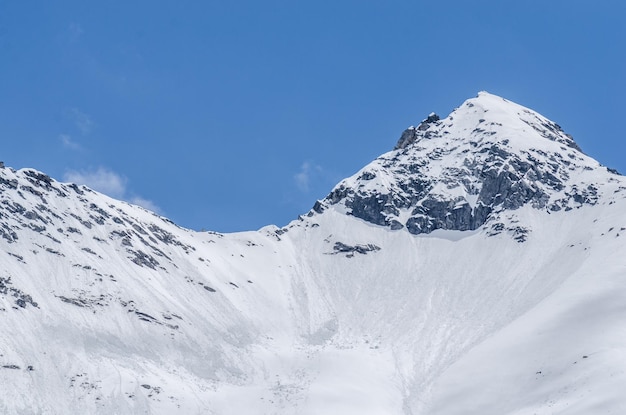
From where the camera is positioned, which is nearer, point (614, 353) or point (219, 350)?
point (614, 353)

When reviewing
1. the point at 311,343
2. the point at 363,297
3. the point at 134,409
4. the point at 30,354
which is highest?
the point at 363,297

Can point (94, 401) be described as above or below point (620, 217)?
below

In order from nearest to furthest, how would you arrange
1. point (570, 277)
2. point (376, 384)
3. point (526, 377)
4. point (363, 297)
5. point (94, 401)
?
point (94, 401), point (526, 377), point (376, 384), point (570, 277), point (363, 297)

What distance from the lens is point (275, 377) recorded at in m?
140

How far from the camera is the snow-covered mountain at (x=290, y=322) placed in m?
126

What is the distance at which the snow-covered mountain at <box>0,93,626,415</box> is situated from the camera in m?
126

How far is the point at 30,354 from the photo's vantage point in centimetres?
12706

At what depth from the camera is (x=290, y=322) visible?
169m

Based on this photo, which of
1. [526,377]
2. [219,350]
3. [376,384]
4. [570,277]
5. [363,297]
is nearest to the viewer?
[526,377]

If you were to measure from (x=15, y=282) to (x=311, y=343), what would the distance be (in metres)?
48.2

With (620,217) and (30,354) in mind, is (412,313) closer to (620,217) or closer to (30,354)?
(620,217)

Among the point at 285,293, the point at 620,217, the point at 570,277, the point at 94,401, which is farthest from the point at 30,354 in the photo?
the point at 620,217

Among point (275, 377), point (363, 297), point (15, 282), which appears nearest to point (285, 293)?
point (363, 297)

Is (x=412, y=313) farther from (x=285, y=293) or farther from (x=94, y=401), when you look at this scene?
(x=94, y=401)
